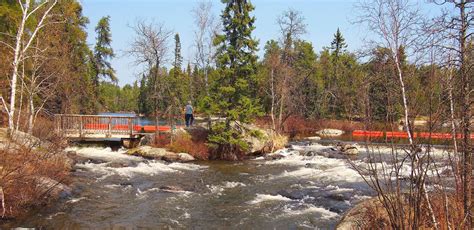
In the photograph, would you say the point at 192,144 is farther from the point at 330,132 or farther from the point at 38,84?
the point at 330,132

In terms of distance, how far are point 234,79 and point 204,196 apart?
10708 millimetres

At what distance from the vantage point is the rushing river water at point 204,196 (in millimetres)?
9867

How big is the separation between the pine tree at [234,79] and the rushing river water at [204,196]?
7.35ft

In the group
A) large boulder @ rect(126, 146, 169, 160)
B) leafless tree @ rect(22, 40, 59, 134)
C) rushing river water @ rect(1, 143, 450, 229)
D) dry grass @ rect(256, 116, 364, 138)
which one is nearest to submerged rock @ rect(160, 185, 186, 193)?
rushing river water @ rect(1, 143, 450, 229)

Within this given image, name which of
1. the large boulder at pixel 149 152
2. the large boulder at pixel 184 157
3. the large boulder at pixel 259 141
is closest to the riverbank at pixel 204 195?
the large boulder at pixel 184 157

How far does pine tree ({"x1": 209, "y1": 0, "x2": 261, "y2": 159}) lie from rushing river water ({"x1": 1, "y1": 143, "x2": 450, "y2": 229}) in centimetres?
224

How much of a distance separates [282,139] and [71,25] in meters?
25.7

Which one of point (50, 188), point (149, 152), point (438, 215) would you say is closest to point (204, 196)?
point (50, 188)

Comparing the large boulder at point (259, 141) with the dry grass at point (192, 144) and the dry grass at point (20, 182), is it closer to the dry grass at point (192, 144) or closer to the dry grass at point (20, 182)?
the dry grass at point (192, 144)

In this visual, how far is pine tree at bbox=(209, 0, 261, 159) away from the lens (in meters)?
21.7

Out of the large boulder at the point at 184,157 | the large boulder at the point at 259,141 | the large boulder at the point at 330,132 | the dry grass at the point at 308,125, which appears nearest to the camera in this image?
the large boulder at the point at 184,157

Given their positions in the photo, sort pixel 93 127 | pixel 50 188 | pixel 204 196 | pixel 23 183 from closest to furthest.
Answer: pixel 23 183 → pixel 50 188 → pixel 204 196 → pixel 93 127

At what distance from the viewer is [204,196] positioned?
12.9 m

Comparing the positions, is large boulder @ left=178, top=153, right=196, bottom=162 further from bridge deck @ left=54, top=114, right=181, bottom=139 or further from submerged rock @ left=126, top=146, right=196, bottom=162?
bridge deck @ left=54, top=114, right=181, bottom=139
